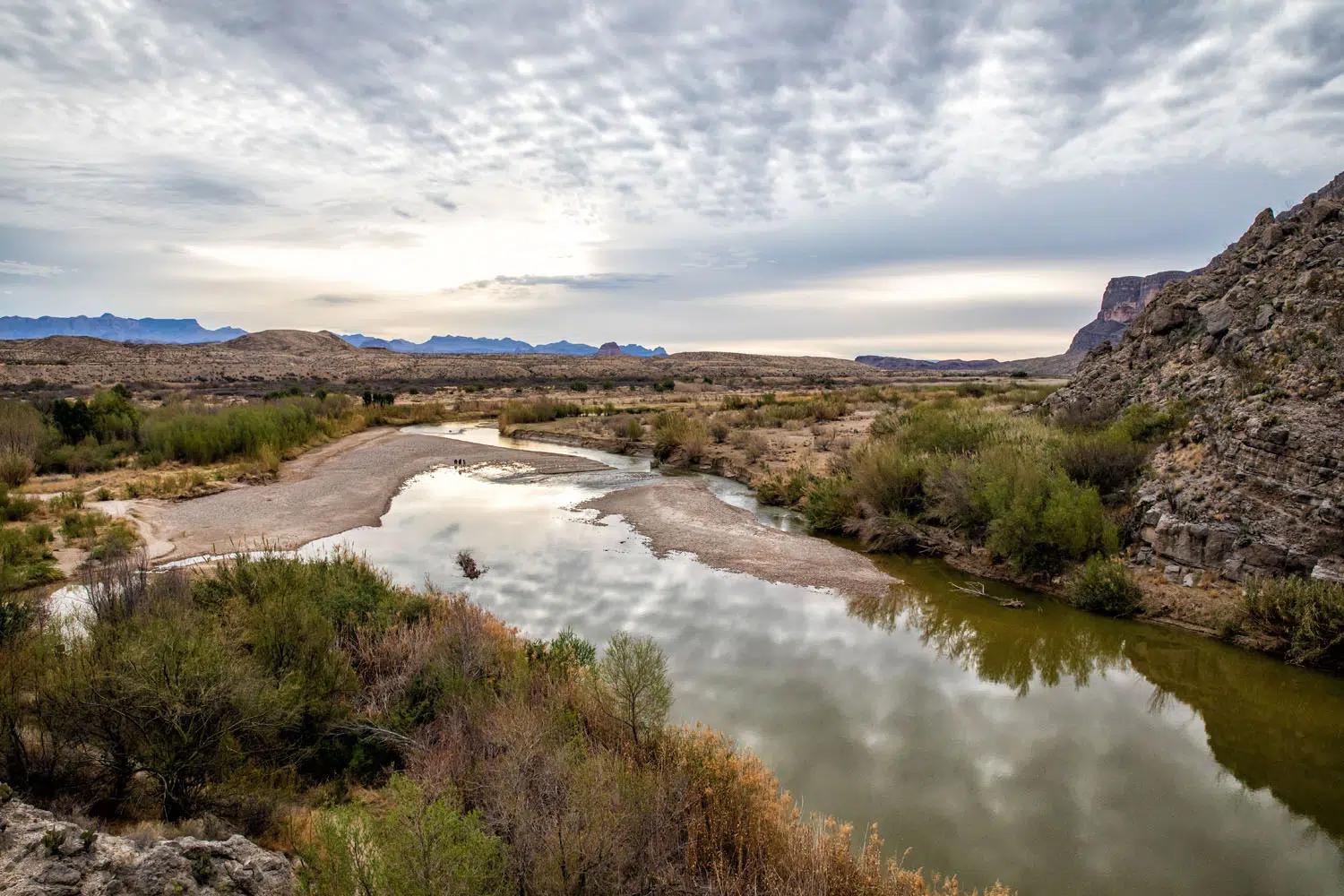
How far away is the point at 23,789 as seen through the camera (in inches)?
166

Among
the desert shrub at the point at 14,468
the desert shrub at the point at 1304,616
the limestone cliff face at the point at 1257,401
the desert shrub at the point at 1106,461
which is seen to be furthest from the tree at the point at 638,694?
the desert shrub at the point at 14,468

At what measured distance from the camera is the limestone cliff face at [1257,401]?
30.4 ft

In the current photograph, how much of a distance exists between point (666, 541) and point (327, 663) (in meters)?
9.02

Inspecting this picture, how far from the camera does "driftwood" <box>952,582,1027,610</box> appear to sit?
10.9 metres

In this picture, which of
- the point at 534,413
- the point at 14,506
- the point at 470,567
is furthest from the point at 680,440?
the point at 14,506

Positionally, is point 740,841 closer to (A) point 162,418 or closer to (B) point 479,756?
(B) point 479,756

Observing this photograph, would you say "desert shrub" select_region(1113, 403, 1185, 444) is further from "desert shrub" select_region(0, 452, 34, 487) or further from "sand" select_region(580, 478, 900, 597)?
"desert shrub" select_region(0, 452, 34, 487)

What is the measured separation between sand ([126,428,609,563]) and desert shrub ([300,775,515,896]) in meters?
10.6

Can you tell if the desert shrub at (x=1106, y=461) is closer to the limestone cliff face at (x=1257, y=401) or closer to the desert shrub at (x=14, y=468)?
the limestone cliff face at (x=1257, y=401)

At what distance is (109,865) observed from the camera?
10.7 feet

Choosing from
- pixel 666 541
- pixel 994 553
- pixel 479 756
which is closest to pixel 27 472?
pixel 666 541

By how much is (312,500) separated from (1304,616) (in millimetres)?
20616

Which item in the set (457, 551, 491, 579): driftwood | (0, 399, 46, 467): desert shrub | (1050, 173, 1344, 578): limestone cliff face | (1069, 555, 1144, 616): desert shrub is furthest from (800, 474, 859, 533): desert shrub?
(0, 399, 46, 467): desert shrub

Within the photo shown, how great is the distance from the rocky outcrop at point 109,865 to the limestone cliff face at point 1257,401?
11906mm
